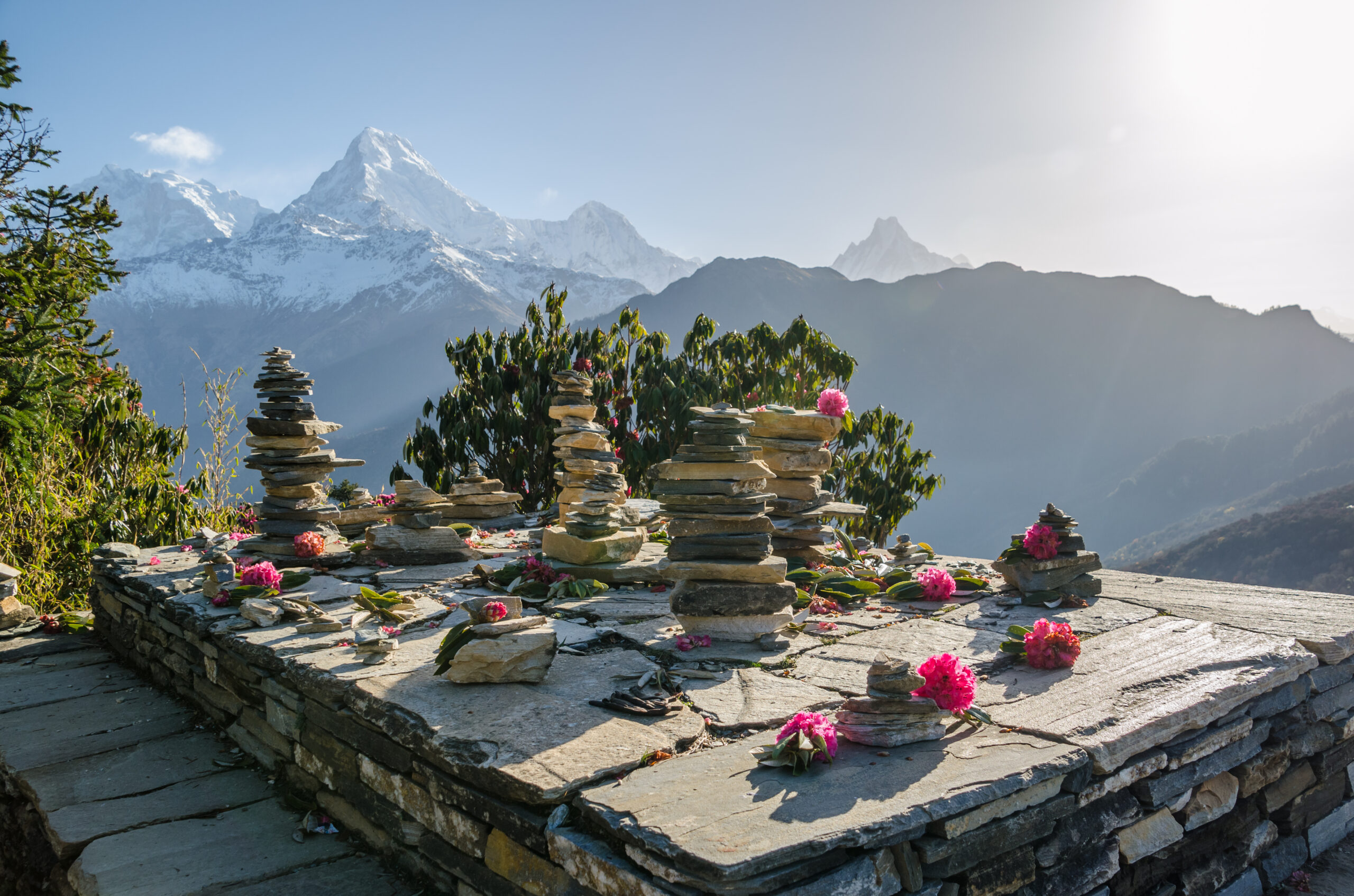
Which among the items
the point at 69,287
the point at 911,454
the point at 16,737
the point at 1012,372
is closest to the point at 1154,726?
the point at 16,737

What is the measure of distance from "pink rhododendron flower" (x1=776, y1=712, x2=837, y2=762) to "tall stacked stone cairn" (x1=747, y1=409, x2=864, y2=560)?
3.11 m

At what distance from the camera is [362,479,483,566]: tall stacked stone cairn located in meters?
6.10

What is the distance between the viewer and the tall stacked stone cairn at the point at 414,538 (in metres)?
6.10

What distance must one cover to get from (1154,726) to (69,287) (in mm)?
8828

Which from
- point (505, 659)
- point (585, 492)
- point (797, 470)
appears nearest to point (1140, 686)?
point (505, 659)

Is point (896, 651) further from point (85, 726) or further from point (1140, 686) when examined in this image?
point (85, 726)

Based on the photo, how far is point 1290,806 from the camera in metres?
3.55

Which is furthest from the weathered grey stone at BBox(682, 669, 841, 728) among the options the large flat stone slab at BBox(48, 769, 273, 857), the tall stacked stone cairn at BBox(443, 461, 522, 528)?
the tall stacked stone cairn at BBox(443, 461, 522, 528)

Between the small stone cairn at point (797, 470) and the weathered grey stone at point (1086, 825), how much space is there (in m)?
2.97

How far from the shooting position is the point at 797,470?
5746 millimetres

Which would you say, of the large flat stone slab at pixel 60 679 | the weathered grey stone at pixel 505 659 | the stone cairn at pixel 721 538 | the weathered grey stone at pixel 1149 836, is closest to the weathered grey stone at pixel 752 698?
the stone cairn at pixel 721 538

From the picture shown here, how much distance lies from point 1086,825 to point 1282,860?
1725mm

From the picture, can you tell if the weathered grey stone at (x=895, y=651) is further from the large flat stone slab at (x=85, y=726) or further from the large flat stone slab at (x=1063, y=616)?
the large flat stone slab at (x=85, y=726)

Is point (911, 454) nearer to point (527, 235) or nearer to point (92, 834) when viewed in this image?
point (92, 834)
